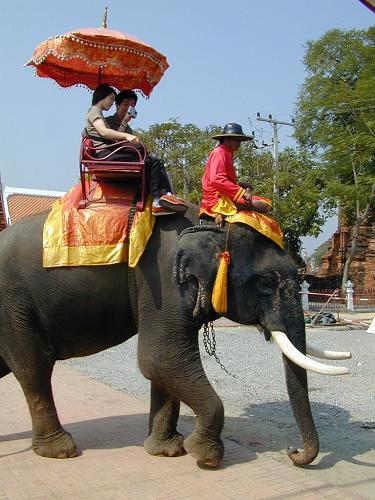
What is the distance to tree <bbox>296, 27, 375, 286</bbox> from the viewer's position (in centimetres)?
2472

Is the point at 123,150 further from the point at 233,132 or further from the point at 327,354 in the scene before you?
the point at 327,354

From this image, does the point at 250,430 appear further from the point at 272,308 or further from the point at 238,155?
the point at 238,155

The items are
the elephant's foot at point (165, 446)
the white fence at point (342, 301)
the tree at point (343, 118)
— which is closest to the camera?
the elephant's foot at point (165, 446)

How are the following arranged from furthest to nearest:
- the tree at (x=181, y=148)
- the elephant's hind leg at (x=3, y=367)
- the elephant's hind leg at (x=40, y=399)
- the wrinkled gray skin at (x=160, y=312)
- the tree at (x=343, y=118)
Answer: the tree at (x=181, y=148), the tree at (x=343, y=118), the elephant's hind leg at (x=3, y=367), the elephant's hind leg at (x=40, y=399), the wrinkled gray skin at (x=160, y=312)

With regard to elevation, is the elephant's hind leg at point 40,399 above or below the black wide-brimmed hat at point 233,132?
below

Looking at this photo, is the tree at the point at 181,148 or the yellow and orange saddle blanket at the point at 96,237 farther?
the tree at the point at 181,148

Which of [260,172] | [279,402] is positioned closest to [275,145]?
[260,172]

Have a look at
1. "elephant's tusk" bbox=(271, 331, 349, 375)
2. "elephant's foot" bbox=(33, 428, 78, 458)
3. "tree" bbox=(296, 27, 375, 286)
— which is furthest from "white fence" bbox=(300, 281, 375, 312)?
"elephant's tusk" bbox=(271, 331, 349, 375)

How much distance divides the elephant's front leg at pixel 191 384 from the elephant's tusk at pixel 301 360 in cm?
63

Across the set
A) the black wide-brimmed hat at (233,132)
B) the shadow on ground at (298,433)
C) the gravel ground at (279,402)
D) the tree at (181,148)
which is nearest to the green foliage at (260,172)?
the tree at (181,148)

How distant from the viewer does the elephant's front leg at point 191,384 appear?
4.46 metres

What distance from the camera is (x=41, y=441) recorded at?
16.0ft

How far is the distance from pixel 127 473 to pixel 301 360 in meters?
1.54

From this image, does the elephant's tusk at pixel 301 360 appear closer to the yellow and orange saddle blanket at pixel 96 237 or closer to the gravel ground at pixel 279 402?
the gravel ground at pixel 279 402
